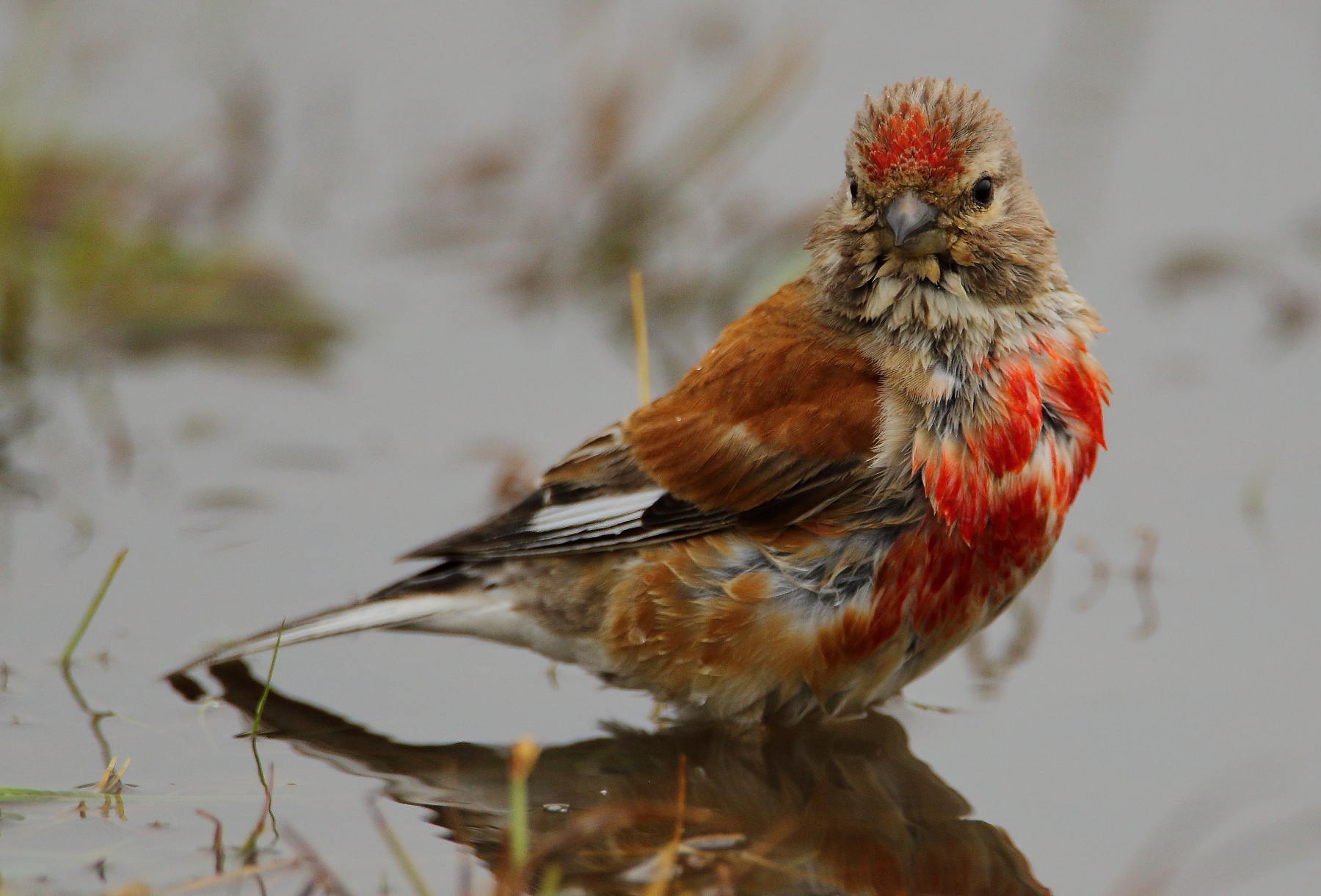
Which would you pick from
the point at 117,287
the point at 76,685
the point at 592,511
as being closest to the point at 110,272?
the point at 117,287

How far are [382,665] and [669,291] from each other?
2211 mm

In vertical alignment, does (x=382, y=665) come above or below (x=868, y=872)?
above

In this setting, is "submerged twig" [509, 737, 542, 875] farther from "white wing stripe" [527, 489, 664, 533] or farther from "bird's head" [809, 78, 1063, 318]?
"bird's head" [809, 78, 1063, 318]

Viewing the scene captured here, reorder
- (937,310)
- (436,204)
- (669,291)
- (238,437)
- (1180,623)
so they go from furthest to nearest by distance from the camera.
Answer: (436,204), (669,291), (238,437), (1180,623), (937,310)

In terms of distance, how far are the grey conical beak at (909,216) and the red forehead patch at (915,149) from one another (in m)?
0.07

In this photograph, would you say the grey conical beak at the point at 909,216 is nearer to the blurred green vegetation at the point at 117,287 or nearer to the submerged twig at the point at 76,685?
the submerged twig at the point at 76,685

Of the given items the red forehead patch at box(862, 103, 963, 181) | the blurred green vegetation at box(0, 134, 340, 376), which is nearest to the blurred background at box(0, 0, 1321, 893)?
the blurred green vegetation at box(0, 134, 340, 376)

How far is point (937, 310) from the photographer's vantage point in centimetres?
407

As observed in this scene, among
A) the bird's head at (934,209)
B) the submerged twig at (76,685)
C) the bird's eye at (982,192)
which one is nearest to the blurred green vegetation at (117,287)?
the submerged twig at (76,685)

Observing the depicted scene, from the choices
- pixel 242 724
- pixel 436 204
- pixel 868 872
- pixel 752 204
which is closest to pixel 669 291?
pixel 752 204

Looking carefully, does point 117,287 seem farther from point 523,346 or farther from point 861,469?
point 861,469

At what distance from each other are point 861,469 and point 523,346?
2334mm

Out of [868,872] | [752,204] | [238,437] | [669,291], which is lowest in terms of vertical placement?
[868,872]

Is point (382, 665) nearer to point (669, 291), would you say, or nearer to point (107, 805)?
point (107, 805)
